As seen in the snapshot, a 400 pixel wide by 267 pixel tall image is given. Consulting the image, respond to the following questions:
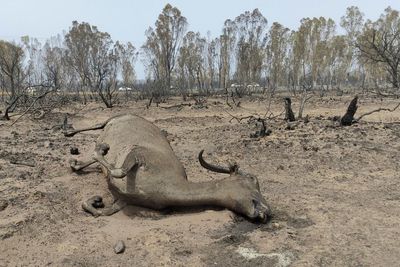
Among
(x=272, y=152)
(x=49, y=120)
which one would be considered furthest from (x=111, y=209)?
(x=49, y=120)

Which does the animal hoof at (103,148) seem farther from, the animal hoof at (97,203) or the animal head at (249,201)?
the animal head at (249,201)

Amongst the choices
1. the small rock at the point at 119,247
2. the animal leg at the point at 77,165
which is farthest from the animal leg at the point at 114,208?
the animal leg at the point at 77,165

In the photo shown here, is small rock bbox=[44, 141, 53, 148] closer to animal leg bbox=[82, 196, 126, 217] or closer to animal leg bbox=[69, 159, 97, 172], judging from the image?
animal leg bbox=[69, 159, 97, 172]

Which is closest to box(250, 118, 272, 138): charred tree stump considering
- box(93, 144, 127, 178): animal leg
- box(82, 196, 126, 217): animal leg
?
box(93, 144, 127, 178): animal leg

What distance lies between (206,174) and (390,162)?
312 cm

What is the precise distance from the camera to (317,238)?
4465 mm

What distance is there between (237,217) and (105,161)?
169 cm

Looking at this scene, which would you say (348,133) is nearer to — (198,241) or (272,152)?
(272,152)

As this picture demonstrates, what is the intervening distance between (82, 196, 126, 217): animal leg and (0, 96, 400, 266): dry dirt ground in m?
0.09

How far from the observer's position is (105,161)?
527 centimetres

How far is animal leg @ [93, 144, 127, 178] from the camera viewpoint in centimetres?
477

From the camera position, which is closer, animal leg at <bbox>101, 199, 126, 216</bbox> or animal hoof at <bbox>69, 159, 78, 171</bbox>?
animal leg at <bbox>101, 199, 126, 216</bbox>

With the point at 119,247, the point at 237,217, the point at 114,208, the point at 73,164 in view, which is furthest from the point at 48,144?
the point at 237,217

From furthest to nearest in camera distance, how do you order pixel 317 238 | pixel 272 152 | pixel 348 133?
pixel 348 133
pixel 272 152
pixel 317 238
